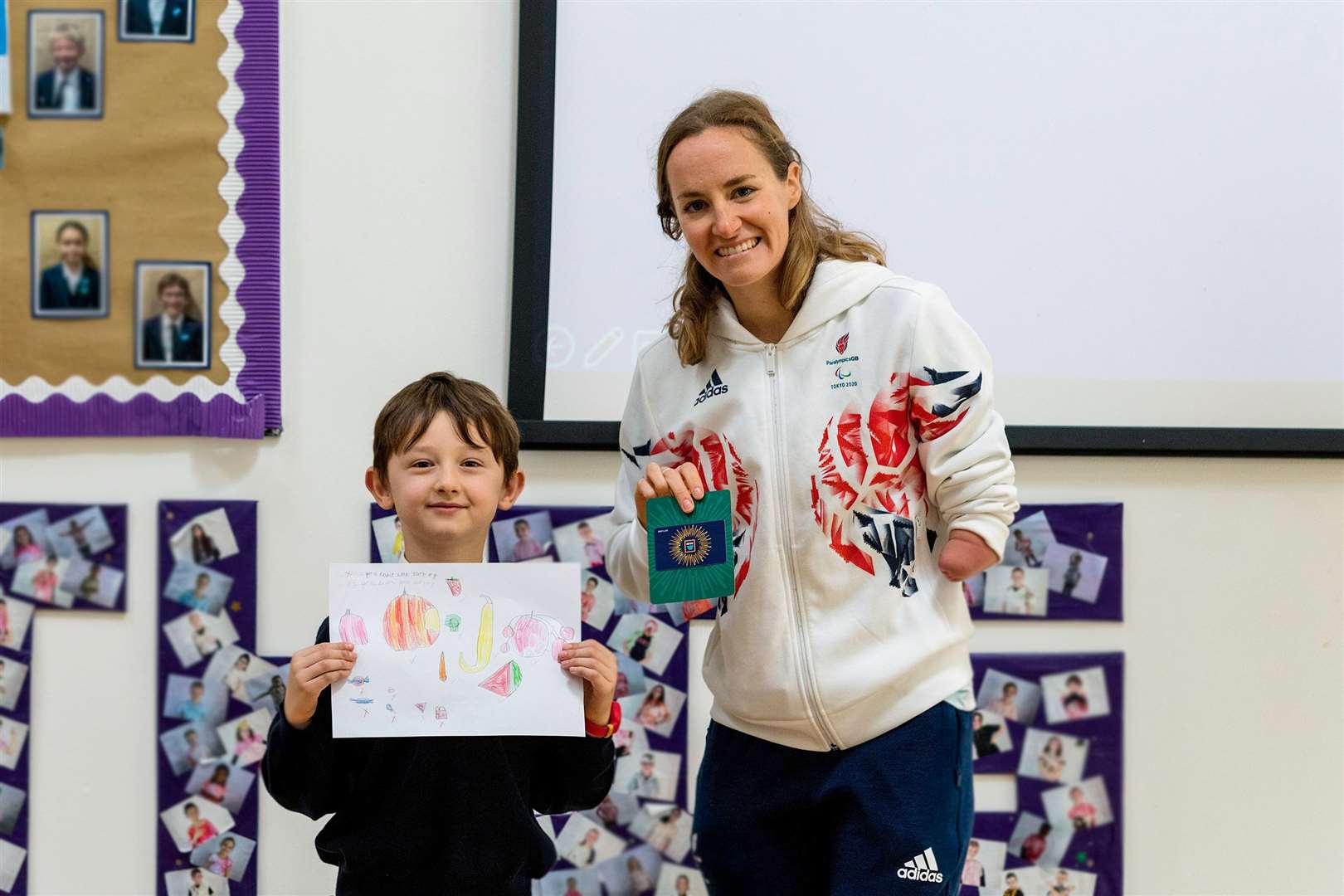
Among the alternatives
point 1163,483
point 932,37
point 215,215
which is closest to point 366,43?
point 215,215

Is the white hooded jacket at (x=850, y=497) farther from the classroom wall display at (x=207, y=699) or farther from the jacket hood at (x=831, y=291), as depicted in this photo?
the classroom wall display at (x=207, y=699)

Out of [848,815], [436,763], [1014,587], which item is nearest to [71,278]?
[436,763]

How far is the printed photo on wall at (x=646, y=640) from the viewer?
6.26ft

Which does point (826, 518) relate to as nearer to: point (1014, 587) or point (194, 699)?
point (1014, 587)

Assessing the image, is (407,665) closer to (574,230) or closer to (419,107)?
(574,230)

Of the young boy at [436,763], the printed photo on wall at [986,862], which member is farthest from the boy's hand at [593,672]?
the printed photo on wall at [986,862]

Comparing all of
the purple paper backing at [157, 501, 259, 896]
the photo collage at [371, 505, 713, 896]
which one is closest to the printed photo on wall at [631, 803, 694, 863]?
the photo collage at [371, 505, 713, 896]

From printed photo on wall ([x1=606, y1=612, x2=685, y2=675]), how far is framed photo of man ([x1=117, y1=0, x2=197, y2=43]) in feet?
3.99

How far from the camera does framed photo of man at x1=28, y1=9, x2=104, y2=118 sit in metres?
1.87

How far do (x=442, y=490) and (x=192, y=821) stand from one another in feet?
3.45

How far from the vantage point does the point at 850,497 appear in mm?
1235

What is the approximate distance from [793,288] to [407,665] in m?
0.59

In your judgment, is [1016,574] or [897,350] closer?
[897,350]

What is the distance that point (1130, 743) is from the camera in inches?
75.5
